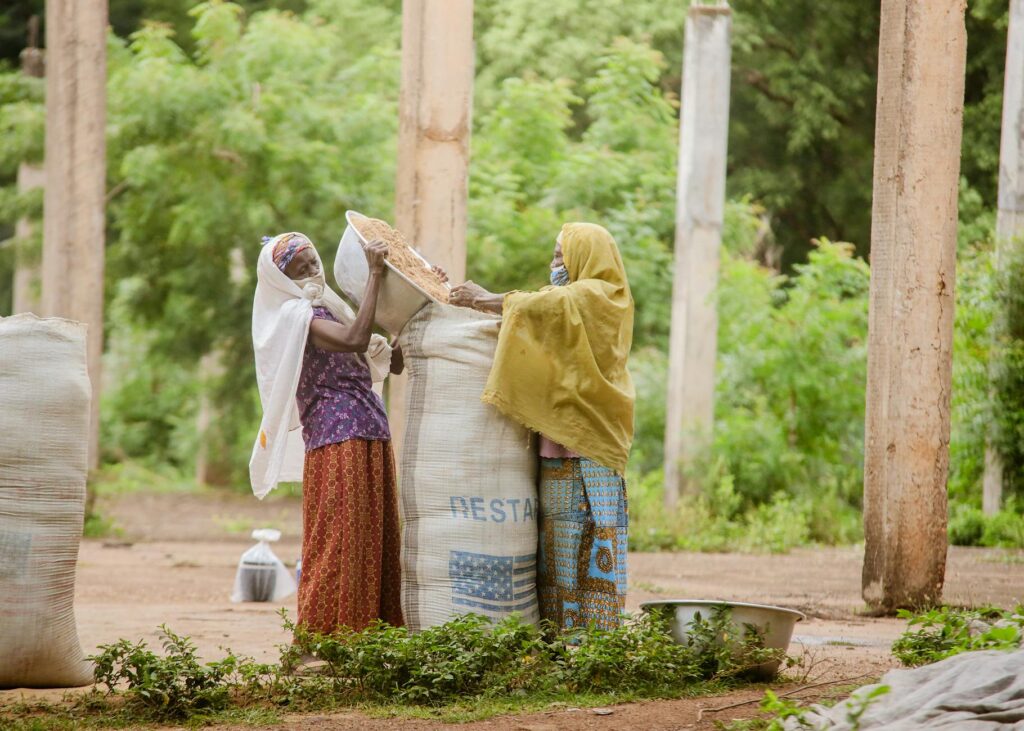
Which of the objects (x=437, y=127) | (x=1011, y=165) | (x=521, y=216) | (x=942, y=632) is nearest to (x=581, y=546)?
(x=942, y=632)

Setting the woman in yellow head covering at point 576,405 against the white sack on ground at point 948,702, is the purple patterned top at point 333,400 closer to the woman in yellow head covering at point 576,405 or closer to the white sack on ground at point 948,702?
the woman in yellow head covering at point 576,405

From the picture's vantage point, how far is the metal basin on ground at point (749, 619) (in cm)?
544

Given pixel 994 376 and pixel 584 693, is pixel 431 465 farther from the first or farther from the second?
pixel 994 376

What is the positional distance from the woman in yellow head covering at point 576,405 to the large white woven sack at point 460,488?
101 mm

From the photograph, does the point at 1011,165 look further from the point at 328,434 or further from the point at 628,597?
the point at 328,434

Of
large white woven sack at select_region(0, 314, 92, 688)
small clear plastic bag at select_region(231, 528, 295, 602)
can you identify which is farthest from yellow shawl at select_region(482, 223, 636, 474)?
small clear plastic bag at select_region(231, 528, 295, 602)

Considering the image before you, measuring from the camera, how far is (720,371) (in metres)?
16.5

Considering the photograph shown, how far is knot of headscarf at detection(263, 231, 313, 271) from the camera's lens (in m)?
5.87

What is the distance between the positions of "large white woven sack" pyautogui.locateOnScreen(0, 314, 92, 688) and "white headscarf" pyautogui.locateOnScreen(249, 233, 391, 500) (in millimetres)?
726

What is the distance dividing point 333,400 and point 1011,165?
979 centimetres

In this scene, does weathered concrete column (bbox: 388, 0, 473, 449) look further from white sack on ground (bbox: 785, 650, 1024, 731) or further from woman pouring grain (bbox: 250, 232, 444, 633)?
white sack on ground (bbox: 785, 650, 1024, 731)

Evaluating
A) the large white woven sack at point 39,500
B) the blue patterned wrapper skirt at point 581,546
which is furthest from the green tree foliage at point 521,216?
the large white woven sack at point 39,500

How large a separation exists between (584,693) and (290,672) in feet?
3.63

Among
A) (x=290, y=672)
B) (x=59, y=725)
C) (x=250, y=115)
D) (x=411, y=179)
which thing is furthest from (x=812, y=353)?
(x=59, y=725)
